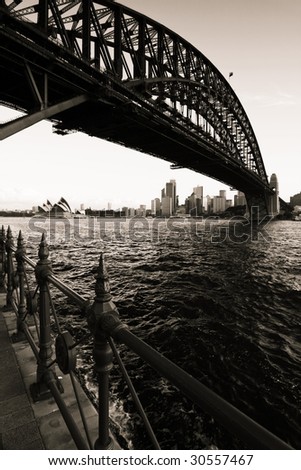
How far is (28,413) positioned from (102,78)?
17.6 m

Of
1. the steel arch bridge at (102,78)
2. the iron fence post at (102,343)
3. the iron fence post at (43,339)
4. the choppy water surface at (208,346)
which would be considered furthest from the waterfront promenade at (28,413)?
the steel arch bridge at (102,78)

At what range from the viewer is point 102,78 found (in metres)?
16.1

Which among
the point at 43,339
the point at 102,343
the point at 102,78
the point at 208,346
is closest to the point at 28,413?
the point at 43,339

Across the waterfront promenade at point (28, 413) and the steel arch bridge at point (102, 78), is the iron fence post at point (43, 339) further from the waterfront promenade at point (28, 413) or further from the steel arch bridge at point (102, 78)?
the steel arch bridge at point (102, 78)

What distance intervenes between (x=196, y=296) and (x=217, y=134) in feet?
164

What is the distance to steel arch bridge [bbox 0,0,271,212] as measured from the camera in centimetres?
1215

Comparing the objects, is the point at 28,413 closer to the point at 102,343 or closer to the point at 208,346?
the point at 102,343

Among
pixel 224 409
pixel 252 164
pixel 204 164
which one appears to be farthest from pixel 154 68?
pixel 252 164

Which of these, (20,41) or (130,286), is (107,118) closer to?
(20,41)

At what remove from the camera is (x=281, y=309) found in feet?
31.1

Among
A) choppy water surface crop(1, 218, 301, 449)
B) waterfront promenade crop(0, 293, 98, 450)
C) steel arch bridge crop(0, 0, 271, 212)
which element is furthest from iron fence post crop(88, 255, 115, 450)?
steel arch bridge crop(0, 0, 271, 212)

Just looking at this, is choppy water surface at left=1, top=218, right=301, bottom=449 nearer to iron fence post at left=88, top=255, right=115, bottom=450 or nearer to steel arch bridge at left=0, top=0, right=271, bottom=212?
iron fence post at left=88, top=255, right=115, bottom=450

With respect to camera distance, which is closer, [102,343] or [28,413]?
[102,343]

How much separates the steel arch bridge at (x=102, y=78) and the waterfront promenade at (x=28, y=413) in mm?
10303
